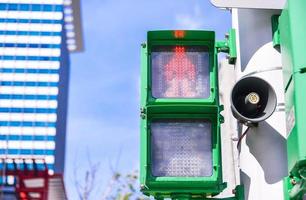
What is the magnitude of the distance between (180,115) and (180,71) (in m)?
0.21

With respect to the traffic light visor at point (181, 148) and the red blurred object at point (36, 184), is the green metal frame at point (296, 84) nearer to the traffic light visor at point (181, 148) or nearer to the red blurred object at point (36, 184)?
the traffic light visor at point (181, 148)

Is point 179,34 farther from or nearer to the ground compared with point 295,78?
farther from the ground

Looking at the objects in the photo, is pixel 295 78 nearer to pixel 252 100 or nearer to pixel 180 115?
pixel 252 100

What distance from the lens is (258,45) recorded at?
376 cm

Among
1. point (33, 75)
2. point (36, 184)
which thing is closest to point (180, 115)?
point (36, 184)

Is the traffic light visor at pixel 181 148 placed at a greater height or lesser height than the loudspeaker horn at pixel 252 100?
lesser

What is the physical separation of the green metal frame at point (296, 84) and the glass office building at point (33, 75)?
251ft

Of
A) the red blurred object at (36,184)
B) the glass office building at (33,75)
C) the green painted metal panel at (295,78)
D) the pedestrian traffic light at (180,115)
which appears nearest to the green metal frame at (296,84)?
the green painted metal panel at (295,78)

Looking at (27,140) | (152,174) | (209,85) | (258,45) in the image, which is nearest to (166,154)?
(152,174)

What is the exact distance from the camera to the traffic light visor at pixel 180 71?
3389 mm

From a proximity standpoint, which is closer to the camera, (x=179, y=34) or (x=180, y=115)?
(x=180, y=115)

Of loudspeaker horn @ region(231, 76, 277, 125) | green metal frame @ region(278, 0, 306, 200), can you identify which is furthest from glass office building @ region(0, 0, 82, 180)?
green metal frame @ region(278, 0, 306, 200)

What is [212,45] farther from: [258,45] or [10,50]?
[10,50]

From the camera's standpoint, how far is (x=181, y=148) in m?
3.28
